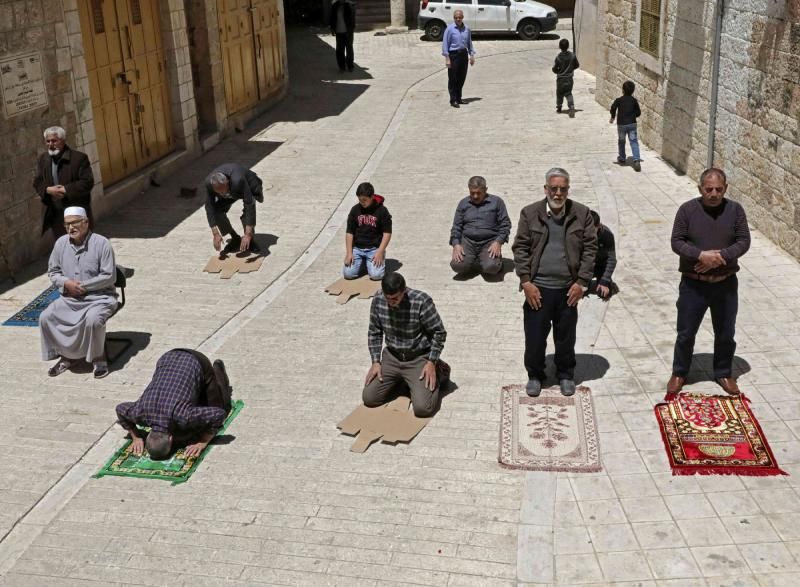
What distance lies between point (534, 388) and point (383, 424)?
4.52 feet

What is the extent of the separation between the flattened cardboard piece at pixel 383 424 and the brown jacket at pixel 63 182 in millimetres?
4724

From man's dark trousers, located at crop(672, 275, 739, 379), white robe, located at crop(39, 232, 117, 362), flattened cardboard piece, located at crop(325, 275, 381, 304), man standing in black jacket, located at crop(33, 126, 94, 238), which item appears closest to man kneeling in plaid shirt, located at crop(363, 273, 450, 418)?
man's dark trousers, located at crop(672, 275, 739, 379)

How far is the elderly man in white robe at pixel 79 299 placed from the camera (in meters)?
8.79

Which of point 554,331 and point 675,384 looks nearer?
point 675,384

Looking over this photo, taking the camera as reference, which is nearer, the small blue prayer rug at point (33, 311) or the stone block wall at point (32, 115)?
the small blue prayer rug at point (33, 311)

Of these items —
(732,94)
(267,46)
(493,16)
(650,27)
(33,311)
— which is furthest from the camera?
(493,16)

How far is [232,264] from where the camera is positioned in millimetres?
11734

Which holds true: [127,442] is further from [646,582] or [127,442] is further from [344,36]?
[344,36]

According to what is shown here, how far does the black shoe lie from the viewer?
12.1 meters

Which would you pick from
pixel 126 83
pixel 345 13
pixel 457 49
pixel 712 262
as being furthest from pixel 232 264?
pixel 345 13

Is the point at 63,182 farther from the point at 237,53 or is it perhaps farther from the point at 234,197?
the point at 237,53

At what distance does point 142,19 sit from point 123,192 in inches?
122

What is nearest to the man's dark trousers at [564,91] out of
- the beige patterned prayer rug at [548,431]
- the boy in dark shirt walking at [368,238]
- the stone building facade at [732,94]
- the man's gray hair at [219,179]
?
the stone building facade at [732,94]

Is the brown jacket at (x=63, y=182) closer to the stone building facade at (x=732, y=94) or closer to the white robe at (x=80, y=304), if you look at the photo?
the white robe at (x=80, y=304)
